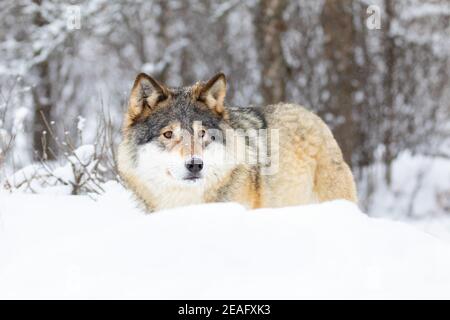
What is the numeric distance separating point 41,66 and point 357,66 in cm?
733

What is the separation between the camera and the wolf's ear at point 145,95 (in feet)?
16.9

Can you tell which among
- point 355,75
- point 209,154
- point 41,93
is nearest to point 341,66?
point 355,75

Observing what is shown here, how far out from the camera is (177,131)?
16.4 ft

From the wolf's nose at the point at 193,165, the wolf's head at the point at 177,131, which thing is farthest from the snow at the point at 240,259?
the wolf's head at the point at 177,131

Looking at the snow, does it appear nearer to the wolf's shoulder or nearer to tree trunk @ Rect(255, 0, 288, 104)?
the wolf's shoulder

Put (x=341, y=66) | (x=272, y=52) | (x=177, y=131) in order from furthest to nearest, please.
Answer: (x=341, y=66)
(x=272, y=52)
(x=177, y=131)

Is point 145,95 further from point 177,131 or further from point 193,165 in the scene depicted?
point 193,165

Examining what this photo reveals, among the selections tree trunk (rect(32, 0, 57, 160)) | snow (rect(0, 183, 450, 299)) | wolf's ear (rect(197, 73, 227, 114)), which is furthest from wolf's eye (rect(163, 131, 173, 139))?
tree trunk (rect(32, 0, 57, 160))

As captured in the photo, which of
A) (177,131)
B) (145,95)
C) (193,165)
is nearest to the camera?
(193,165)

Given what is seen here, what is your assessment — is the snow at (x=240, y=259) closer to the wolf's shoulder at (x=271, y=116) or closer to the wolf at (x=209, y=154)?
the wolf at (x=209, y=154)

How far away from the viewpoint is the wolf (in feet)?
16.4

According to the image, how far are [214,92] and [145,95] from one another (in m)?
0.52

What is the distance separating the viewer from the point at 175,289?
10.4ft

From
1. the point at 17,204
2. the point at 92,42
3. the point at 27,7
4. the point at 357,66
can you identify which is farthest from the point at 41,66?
the point at 17,204
